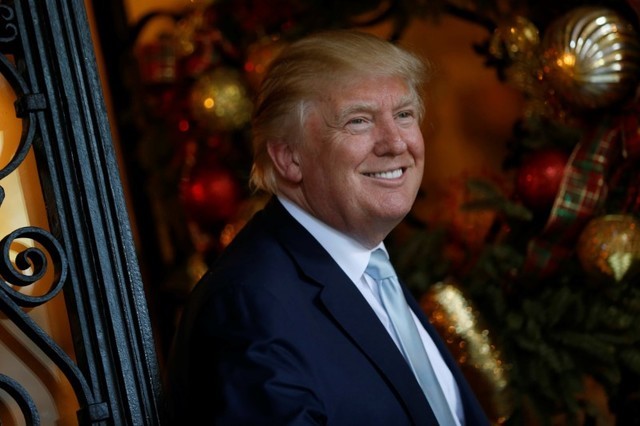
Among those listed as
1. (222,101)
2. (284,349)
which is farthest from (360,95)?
(222,101)

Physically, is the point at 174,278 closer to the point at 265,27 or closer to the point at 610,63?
the point at 265,27

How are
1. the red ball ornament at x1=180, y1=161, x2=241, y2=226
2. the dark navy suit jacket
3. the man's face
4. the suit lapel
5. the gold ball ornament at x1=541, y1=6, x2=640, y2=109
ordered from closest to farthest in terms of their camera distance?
the dark navy suit jacket
the suit lapel
the man's face
the gold ball ornament at x1=541, y1=6, x2=640, y2=109
the red ball ornament at x1=180, y1=161, x2=241, y2=226

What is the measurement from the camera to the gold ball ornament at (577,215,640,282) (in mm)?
2100

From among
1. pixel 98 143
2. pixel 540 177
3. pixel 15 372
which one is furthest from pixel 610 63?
pixel 15 372

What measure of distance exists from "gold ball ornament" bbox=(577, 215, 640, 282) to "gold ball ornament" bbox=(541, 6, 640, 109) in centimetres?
25

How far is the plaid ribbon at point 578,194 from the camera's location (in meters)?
2.22

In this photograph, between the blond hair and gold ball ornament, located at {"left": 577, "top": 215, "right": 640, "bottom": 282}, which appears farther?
gold ball ornament, located at {"left": 577, "top": 215, "right": 640, "bottom": 282}

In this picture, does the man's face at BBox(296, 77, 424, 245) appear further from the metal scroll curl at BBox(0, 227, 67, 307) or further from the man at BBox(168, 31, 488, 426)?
the metal scroll curl at BBox(0, 227, 67, 307)

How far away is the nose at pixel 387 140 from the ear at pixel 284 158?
12cm

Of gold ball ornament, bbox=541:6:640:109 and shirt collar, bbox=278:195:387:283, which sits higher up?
gold ball ornament, bbox=541:6:640:109

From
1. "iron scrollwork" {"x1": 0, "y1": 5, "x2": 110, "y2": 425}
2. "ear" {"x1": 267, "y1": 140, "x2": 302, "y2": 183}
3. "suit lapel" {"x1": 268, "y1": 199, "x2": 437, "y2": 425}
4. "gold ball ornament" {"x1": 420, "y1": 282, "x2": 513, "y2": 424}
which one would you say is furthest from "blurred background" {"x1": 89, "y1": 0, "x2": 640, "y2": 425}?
"iron scrollwork" {"x1": 0, "y1": 5, "x2": 110, "y2": 425}

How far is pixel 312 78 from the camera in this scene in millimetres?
1443

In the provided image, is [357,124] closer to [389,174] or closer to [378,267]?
[389,174]

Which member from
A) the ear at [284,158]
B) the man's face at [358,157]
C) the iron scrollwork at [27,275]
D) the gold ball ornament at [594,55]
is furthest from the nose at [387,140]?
the gold ball ornament at [594,55]
